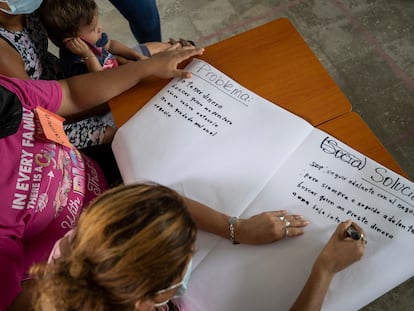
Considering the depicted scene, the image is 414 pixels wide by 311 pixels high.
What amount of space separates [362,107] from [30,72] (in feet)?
4.16

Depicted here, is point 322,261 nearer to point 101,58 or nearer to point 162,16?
point 101,58

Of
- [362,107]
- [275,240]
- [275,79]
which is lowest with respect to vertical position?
[362,107]

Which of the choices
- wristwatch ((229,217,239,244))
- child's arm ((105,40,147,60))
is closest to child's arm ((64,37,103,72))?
child's arm ((105,40,147,60))

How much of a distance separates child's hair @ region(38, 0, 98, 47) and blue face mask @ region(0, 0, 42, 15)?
0.30 feet

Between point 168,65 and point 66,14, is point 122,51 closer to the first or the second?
point 66,14

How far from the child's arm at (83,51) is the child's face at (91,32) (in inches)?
0.7

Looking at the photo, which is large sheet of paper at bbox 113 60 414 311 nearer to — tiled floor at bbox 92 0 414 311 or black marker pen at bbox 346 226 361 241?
black marker pen at bbox 346 226 361 241

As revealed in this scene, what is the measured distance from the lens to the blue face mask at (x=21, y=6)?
1.01 m

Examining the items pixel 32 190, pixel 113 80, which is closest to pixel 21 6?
pixel 113 80

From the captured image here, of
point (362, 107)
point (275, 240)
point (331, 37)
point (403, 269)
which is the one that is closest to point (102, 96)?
point (275, 240)

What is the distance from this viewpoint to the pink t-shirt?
0.79 meters

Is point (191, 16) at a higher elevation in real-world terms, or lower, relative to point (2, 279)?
higher

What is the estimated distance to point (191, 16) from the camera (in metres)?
2.11

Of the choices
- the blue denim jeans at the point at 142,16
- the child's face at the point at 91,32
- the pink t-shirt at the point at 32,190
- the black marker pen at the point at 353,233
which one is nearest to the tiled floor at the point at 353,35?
the blue denim jeans at the point at 142,16
